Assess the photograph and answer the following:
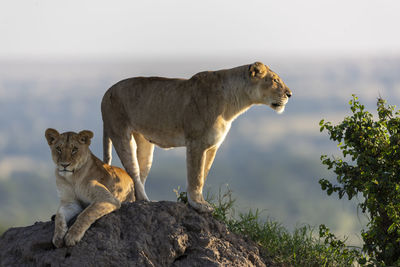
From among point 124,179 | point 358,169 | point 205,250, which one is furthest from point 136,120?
point 358,169

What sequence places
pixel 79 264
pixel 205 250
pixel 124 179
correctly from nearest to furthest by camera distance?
1. pixel 79 264
2. pixel 205 250
3. pixel 124 179

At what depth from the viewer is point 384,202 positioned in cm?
912

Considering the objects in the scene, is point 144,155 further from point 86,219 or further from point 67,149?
point 86,219

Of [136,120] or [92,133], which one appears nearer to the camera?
[92,133]

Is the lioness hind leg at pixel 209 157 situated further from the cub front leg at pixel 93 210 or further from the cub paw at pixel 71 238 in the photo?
the cub paw at pixel 71 238

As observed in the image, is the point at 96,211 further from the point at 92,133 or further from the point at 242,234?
the point at 242,234

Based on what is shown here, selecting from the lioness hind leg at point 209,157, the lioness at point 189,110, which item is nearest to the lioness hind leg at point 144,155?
the lioness at point 189,110

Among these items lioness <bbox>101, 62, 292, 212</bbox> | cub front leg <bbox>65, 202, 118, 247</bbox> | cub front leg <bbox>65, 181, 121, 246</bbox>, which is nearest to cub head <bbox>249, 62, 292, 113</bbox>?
lioness <bbox>101, 62, 292, 212</bbox>

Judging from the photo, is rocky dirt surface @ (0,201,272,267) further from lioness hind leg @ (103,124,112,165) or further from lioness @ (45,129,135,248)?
lioness hind leg @ (103,124,112,165)

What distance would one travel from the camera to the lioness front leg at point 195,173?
872cm

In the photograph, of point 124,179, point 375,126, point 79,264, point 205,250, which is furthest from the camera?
point 375,126

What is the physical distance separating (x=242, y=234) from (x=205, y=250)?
53.5 inches

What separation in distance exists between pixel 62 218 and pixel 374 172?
485cm

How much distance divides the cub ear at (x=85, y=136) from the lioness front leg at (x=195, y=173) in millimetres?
1561
